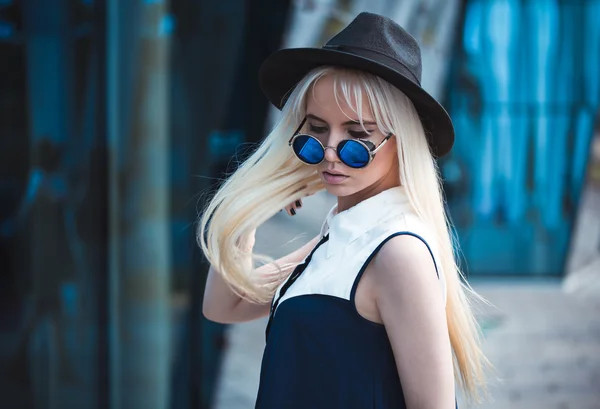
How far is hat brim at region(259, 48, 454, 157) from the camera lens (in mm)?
1486

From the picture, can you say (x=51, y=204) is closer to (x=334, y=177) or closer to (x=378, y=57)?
(x=334, y=177)

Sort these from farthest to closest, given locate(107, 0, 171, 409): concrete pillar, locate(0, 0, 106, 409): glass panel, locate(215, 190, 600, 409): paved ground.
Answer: locate(215, 190, 600, 409): paved ground → locate(107, 0, 171, 409): concrete pillar → locate(0, 0, 106, 409): glass panel

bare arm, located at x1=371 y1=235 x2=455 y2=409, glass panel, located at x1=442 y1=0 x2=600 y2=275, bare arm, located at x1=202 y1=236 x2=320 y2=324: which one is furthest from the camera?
glass panel, located at x1=442 y1=0 x2=600 y2=275

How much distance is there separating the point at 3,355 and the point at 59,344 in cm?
26

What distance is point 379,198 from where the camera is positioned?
5.22 ft

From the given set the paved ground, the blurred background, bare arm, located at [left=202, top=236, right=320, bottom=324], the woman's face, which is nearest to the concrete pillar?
the blurred background

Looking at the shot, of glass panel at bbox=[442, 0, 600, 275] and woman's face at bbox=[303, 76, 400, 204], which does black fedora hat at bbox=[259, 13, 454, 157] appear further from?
glass panel at bbox=[442, 0, 600, 275]

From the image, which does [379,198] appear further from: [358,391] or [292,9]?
[292,9]

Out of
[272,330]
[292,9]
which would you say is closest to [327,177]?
[272,330]

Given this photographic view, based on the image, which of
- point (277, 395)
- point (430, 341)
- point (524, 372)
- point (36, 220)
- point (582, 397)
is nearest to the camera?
point (430, 341)

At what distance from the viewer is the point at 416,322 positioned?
4.58ft

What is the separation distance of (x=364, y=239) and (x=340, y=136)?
22cm

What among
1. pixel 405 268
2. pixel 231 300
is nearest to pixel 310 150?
pixel 405 268

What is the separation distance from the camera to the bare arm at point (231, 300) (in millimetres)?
1839
